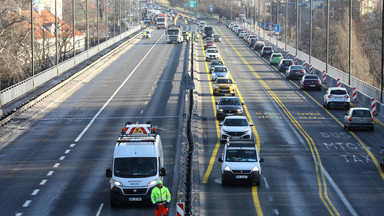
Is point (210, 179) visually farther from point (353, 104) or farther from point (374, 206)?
point (353, 104)

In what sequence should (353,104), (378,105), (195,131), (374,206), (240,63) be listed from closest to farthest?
(374,206), (195,131), (378,105), (353,104), (240,63)

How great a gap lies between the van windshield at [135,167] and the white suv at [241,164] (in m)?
3.97

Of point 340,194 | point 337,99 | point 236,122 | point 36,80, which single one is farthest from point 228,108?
point 36,80

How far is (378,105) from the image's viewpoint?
46.7 meters

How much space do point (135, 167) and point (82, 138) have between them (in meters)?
14.3

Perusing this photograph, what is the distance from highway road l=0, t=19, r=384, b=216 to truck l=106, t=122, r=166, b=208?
0.53 meters

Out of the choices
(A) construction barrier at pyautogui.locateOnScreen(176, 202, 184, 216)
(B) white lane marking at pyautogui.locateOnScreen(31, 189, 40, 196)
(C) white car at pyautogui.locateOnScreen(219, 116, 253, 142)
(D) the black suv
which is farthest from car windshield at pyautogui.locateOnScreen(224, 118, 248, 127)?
(A) construction barrier at pyautogui.locateOnScreen(176, 202, 184, 216)

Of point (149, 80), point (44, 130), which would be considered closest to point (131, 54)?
point (149, 80)

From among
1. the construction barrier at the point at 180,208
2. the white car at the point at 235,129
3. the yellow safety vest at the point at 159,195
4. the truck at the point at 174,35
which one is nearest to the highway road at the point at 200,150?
the white car at the point at 235,129

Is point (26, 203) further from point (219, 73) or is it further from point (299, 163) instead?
point (219, 73)

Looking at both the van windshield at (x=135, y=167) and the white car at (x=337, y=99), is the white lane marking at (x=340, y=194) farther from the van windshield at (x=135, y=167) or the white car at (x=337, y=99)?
the white car at (x=337, y=99)

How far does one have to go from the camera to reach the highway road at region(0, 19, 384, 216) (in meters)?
25.2

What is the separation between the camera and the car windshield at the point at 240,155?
2788 centimetres

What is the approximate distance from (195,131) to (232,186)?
1147cm
